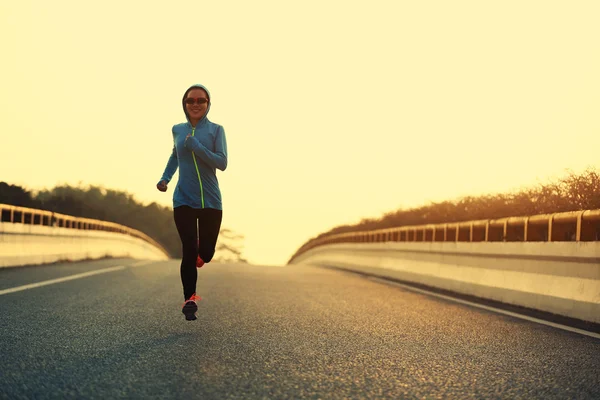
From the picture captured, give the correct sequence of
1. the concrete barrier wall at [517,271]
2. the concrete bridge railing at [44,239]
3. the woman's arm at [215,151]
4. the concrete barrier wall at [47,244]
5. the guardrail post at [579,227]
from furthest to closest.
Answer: the concrete bridge railing at [44,239]
the concrete barrier wall at [47,244]
the guardrail post at [579,227]
the concrete barrier wall at [517,271]
the woman's arm at [215,151]

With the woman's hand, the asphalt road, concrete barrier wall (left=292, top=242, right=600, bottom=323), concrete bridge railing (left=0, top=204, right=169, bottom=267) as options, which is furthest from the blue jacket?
concrete bridge railing (left=0, top=204, right=169, bottom=267)

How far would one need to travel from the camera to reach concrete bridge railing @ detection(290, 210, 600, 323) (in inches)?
360

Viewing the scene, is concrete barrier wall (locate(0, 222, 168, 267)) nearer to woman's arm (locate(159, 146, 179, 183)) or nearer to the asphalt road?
the asphalt road

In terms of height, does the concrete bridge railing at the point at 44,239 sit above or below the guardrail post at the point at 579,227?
below

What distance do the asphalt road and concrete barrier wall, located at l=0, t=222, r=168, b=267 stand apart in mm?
5747

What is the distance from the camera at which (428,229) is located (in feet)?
54.5

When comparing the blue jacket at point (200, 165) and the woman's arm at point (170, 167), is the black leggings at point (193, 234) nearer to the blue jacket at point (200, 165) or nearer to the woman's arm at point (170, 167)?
the blue jacket at point (200, 165)

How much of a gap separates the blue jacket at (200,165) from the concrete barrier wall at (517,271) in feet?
14.3

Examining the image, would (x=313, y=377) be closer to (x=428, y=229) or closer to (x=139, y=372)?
(x=139, y=372)

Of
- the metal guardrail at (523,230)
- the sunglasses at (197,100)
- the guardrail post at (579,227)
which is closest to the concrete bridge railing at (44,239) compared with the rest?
the metal guardrail at (523,230)

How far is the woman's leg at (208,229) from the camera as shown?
8000 mm

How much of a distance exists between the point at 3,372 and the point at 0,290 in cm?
622

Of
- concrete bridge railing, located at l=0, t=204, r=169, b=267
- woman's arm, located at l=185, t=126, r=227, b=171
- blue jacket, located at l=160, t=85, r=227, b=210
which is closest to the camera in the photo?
woman's arm, located at l=185, t=126, r=227, b=171

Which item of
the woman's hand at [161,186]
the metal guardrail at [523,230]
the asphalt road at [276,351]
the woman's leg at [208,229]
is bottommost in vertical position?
the asphalt road at [276,351]
